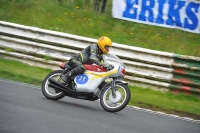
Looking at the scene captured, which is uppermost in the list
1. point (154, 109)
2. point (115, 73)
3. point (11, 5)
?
point (11, 5)

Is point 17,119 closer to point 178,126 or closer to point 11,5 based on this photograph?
point 178,126

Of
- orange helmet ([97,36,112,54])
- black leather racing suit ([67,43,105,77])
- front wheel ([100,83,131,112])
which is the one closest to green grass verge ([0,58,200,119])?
front wheel ([100,83,131,112])

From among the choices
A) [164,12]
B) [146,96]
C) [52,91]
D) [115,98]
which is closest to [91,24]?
[164,12]

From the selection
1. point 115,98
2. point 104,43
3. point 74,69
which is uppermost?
point 104,43

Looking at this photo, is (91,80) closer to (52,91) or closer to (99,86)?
(99,86)

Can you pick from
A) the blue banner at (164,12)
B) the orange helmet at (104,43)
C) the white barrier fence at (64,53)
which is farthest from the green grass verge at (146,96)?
the blue banner at (164,12)

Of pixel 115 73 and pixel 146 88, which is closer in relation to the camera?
pixel 115 73

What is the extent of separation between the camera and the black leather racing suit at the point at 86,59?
9188 millimetres

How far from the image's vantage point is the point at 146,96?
11.1m

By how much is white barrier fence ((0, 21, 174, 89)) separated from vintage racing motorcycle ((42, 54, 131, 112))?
2.66 m

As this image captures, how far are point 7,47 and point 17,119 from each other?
6426mm

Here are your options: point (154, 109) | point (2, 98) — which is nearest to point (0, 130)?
point (2, 98)

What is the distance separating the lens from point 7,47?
43.0 feet

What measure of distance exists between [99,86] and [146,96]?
2072 mm
